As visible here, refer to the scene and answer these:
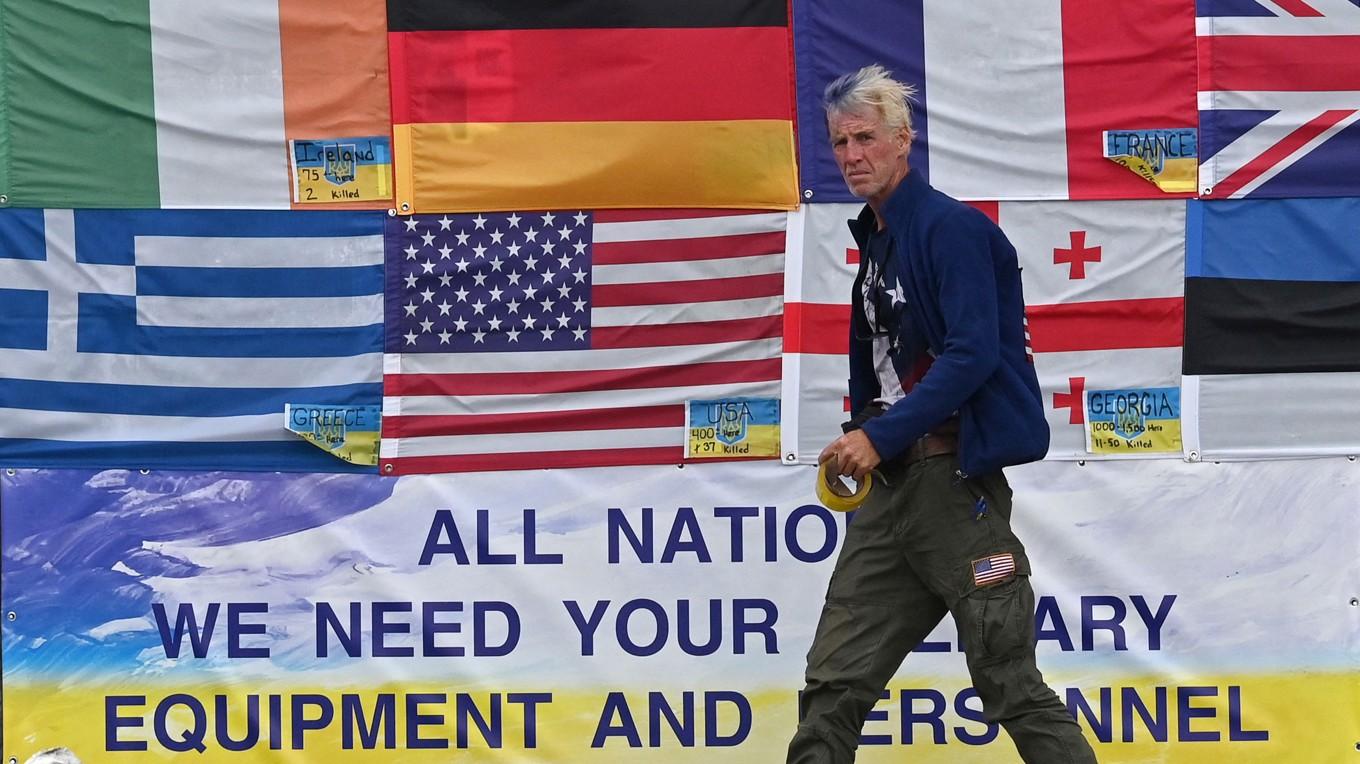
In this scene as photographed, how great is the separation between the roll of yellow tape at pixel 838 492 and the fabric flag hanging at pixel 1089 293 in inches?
49.2

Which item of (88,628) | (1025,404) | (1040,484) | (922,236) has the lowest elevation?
(88,628)

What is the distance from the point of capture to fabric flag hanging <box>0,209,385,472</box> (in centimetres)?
527

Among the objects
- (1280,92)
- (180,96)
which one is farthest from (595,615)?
(1280,92)

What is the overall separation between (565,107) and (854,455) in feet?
6.41

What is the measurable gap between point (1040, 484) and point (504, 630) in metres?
1.85

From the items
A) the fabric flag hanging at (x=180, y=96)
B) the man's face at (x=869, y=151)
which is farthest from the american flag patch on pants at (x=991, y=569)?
the fabric flag hanging at (x=180, y=96)

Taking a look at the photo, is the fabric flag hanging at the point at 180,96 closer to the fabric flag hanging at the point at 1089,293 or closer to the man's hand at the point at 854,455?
the fabric flag hanging at the point at 1089,293

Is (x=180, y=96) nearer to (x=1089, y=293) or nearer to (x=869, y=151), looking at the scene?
(x=869, y=151)

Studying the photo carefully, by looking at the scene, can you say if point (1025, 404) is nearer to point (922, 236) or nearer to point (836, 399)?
point (922, 236)

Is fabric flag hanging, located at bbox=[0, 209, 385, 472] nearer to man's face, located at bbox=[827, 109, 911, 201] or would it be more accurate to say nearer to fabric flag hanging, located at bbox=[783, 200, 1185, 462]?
fabric flag hanging, located at bbox=[783, 200, 1185, 462]

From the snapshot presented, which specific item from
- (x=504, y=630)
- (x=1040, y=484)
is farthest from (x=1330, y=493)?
(x=504, y=630)

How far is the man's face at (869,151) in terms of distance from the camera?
4.09m

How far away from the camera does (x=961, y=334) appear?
3850 mm

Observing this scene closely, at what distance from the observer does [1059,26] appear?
5371 mm
